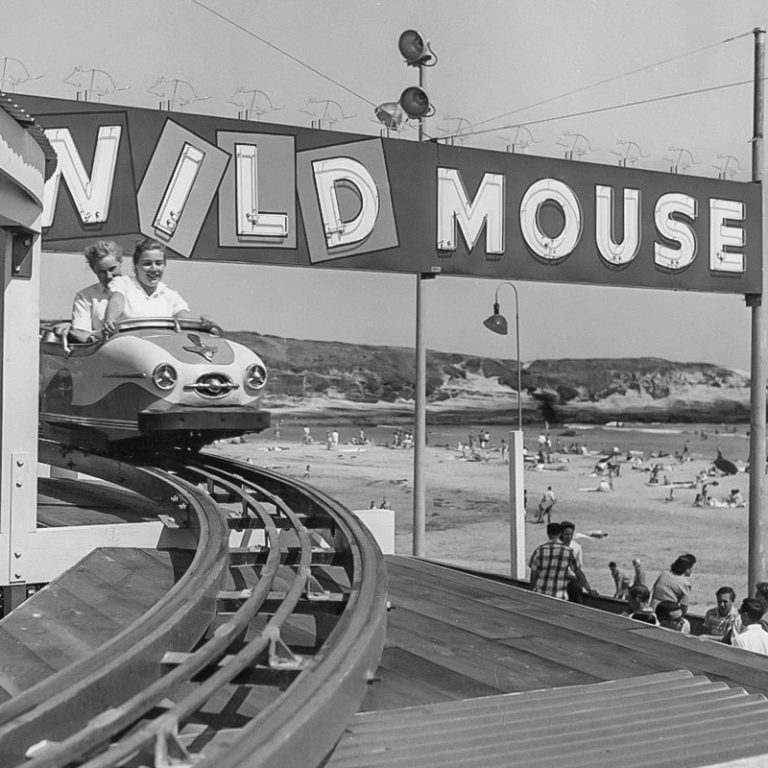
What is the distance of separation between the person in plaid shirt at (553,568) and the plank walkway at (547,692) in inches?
91.2

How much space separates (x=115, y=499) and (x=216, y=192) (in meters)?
3.78

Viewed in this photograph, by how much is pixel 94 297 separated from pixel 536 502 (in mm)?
50936

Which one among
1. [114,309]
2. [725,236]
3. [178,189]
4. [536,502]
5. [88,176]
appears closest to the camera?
[114,309]

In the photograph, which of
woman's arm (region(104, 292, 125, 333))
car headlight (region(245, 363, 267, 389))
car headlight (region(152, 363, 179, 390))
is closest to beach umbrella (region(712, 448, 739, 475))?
car headlight (region(245, 363, 267, 389))

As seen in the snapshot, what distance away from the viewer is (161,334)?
8.09 meters

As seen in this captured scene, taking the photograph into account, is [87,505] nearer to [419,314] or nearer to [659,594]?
[659,594]

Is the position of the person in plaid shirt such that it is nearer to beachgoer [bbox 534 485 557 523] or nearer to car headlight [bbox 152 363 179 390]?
car headlight [bbox 152 363 179 390]

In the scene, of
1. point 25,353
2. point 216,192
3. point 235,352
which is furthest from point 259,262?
point 25,353

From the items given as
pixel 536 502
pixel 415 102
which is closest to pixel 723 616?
pixel 415 102

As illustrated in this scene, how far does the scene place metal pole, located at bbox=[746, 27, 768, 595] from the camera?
41.5 feet

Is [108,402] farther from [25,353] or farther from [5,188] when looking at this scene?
[5,188]

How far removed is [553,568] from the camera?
8141 mm

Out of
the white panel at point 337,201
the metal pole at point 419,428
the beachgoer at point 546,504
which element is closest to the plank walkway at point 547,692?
the white panel at point 337,201

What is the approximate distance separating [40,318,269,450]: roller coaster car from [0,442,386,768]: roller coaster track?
1.93m
